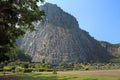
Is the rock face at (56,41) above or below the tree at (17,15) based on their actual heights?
above

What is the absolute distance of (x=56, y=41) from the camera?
164 metres

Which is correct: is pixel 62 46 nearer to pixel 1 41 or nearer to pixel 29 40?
pixel 29 40

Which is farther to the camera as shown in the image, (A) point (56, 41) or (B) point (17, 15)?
(A) point (56, 41)

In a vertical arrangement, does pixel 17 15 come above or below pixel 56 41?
below

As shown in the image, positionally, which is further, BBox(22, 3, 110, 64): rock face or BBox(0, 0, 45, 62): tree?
BBox(22, 3, 110, 64): rock face

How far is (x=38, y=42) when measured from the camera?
16675 cm

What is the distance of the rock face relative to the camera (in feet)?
523

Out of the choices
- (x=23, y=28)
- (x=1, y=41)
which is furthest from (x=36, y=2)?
(x=1, y=41)

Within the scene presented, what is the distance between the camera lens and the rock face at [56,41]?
6275 inches

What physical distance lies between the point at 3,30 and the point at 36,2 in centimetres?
399

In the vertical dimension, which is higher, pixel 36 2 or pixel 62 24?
pixel 62 24

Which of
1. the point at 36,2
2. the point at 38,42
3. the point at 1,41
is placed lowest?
the point at 1,41

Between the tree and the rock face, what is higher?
the rock face

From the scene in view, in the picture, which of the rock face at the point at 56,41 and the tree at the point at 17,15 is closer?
the tree at the point at 17,15
